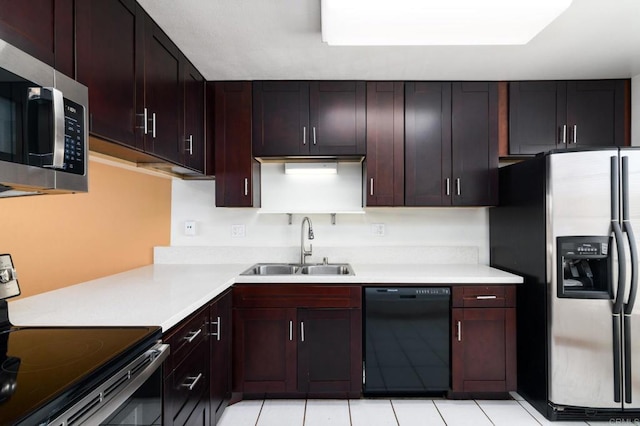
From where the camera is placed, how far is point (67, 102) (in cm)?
106

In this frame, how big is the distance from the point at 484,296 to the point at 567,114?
5.20 ft

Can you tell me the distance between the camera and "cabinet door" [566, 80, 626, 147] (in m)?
2.65

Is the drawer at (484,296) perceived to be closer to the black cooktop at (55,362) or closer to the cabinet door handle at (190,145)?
the black cooktop at (55,362)

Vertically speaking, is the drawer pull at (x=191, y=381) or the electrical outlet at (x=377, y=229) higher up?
the electrical outlet at (x=377, y=229)

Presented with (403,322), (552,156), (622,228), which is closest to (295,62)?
(552,156)

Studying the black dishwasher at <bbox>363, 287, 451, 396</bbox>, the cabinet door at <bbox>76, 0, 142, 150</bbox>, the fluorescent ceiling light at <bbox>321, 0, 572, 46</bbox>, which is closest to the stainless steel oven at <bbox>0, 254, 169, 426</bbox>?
the cabinet door at <bbox>76, 0, 142, 150</bbox>

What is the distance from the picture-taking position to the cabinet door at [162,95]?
1809 millimetres

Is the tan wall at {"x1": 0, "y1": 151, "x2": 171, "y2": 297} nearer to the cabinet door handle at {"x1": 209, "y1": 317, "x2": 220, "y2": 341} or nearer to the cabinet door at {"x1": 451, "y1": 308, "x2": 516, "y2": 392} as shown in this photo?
the cabinet door handle at {"x1": 209, "y1": 317, "x2": 220, "y2": 341}

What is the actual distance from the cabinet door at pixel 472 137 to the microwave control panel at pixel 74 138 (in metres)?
2.39

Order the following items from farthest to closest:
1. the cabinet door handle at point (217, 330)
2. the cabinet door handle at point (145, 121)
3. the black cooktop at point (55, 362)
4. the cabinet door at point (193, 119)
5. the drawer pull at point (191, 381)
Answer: the cabinet door at point (193, 119)
the cabinet door handle at point (217, 330)
the cabinet door handle at point (145, 121)
the drawer pull at point (191, 381)
the black cooktop at point (55, 362)

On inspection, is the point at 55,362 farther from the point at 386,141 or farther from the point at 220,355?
the point at 386,141

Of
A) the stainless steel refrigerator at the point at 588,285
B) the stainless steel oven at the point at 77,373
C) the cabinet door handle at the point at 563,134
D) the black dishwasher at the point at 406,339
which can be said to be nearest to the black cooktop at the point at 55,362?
the stainless steel oven at the point at 77,373

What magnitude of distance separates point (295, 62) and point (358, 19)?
2.64ft

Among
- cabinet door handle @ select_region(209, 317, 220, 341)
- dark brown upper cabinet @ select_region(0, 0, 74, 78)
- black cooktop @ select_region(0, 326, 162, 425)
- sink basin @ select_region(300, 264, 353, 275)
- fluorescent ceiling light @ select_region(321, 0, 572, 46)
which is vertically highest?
fluorescent ceiling light @ select_region(321, 0, 572, 46)
